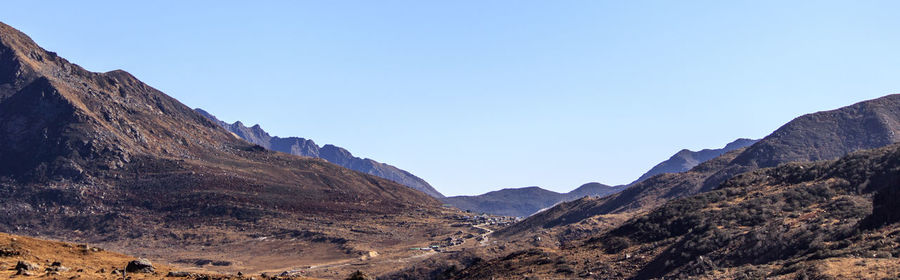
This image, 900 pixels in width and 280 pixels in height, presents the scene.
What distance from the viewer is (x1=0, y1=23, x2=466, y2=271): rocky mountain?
12644 centimetres

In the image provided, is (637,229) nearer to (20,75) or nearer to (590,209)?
(590,209)

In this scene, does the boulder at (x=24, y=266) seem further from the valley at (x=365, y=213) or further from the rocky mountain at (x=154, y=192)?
the rocky mountain at (x=154, y=192)

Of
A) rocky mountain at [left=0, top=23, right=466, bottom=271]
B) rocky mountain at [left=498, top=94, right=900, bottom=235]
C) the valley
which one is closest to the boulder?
the valley

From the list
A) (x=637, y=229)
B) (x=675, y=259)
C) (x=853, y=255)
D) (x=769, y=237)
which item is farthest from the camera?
(x=637, y=229)

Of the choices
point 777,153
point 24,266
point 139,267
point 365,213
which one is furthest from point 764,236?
point 365,213

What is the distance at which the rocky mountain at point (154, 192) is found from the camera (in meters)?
126

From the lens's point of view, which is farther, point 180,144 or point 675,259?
point 180,144

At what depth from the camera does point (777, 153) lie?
139875mm

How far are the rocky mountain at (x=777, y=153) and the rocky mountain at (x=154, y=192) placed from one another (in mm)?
28935

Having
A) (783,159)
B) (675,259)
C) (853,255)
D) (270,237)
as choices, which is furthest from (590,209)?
(853,255)

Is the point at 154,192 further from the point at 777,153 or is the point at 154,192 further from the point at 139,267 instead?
the point at 777,153

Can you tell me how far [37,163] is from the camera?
6073 inches

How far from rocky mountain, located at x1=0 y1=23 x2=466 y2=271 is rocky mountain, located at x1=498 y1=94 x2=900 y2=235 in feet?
94.9

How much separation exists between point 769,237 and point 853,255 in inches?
309
